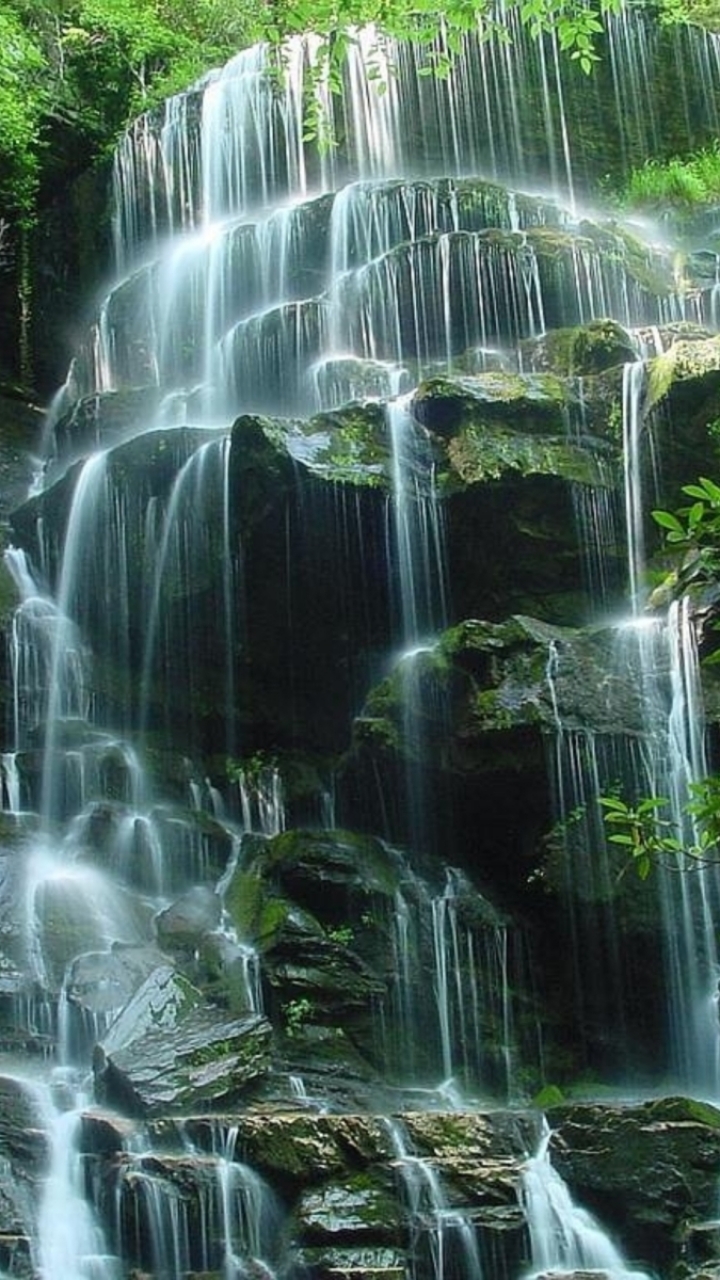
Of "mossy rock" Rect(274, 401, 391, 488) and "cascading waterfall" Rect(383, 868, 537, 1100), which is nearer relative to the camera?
"cascading waterfall" Rect(383, 868, 537, 1100)

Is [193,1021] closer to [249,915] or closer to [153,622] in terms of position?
[249,915]

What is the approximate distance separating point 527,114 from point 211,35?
7150 millimetres

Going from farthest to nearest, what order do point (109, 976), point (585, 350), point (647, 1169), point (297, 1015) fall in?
point (585, 350)
point (109, 976)
point (297, 1015)
point (647, 1169)

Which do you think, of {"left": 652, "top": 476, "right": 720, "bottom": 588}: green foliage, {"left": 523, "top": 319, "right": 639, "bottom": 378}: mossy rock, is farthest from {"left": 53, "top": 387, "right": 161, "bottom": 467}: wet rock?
{"left": 652, "top": 476, "right": 720, "bottom": 588}: green foliage

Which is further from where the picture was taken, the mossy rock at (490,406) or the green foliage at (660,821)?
the mossy rock at (490,406)

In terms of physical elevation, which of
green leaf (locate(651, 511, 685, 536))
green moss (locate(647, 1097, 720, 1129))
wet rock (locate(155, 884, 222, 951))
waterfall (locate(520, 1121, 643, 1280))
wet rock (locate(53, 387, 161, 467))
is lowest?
waterfall (locate(520, 1121, 643, 1280))

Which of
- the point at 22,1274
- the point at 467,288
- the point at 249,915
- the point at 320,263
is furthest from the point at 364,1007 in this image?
the point at 320,263

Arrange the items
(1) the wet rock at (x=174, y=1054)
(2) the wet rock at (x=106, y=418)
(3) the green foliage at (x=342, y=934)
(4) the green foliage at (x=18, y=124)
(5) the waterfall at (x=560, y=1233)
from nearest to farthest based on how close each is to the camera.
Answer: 1. (5) the waterfall at (x=560, y=1233)
2. (1) the wet rock at (x=174, y=1054)
3. (3) the green foliage at (x=342, y=934)
4. (2) the wet rock at (x=106, y=418)
5. (4) the green foliage at (x=18, y=124)

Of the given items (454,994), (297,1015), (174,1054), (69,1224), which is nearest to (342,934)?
(297,1015)

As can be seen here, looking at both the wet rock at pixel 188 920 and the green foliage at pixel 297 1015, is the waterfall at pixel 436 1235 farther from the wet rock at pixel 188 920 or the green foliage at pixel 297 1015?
the wet rock at pixel 188 920

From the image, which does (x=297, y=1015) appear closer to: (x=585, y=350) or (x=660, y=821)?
(x=660, y=821)

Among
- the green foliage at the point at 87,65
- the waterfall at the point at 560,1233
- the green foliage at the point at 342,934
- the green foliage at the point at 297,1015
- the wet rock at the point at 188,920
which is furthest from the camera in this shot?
the green foliage at the point at 87,65

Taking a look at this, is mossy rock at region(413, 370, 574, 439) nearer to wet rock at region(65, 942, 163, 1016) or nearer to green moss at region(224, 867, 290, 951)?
green moss at region(224, 867, 290, 951)

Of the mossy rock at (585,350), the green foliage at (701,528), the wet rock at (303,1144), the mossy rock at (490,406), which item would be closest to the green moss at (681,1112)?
the wet rock at (303,1144)
